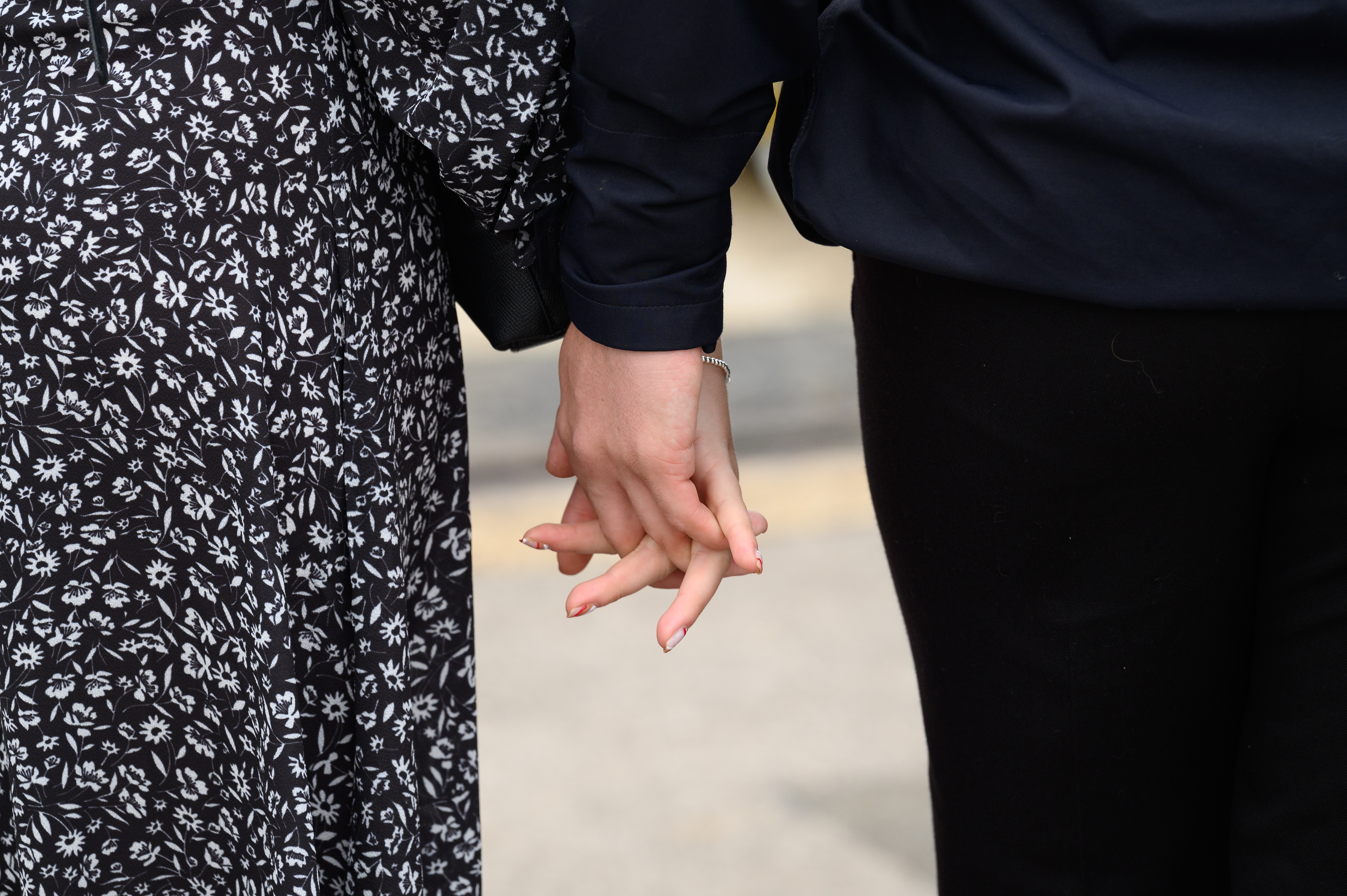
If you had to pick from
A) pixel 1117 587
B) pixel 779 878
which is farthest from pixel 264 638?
pixel 779 878

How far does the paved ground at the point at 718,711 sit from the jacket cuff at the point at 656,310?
1.11 meters

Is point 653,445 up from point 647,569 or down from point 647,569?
up

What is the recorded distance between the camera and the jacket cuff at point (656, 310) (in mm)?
765

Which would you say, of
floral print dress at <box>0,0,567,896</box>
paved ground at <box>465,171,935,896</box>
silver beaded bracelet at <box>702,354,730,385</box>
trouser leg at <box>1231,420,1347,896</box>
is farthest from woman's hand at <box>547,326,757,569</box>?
paved ground at <box>465,171,935,896</box>

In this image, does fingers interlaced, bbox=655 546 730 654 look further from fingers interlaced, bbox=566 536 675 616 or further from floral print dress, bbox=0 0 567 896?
floral print dress, bbox=0 0 567 896

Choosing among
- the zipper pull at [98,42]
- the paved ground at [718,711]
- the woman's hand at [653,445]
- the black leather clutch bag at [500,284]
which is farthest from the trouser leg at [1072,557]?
the paved ground at [718,711]

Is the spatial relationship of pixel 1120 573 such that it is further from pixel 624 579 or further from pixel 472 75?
pixel 472 75

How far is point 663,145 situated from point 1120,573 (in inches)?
14.0

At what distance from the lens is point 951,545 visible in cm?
81

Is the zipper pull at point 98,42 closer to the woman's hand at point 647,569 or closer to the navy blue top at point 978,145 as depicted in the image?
the navy blue top at point 978,145

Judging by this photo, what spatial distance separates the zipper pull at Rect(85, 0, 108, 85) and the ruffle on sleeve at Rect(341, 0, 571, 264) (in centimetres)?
14

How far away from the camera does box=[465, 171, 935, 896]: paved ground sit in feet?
5.77

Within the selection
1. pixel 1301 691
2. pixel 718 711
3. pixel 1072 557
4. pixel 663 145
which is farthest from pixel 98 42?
pixel 718 711

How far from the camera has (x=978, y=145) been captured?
0.68 m
